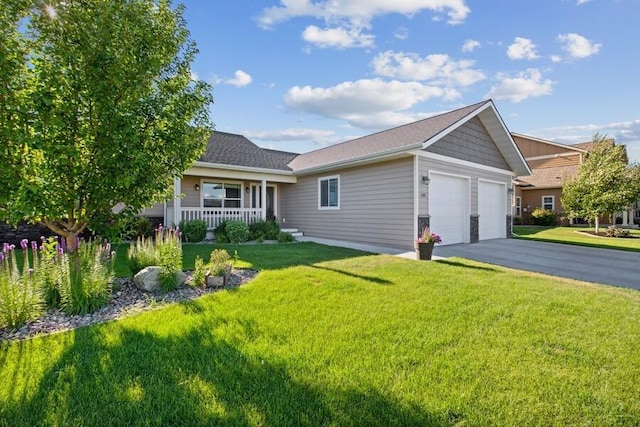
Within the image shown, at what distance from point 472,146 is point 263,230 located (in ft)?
29.5

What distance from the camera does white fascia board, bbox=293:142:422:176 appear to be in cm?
962

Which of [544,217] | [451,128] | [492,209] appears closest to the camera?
[451,128]

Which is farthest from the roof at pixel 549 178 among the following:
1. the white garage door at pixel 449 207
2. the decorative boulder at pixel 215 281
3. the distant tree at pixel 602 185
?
the decorative boulder at pixel 215 281

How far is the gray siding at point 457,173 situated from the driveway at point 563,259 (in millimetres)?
1573

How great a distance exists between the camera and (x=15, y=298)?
3719mm

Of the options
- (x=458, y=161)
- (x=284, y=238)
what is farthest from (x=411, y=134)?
(x=284, y=238)

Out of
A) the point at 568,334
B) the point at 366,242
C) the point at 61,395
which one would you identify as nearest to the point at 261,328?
the point at 61,395

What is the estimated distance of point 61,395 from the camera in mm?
2402

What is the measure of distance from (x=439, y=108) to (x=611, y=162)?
10265 millimetres

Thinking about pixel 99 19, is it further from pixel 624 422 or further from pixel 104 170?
pixel 624 422

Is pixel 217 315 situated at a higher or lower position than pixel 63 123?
lower

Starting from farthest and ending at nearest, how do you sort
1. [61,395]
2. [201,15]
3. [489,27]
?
[489,27] < [201,15] < [61,395]

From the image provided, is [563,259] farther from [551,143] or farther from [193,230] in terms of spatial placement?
[551,143]

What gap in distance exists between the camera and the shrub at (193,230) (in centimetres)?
1143
